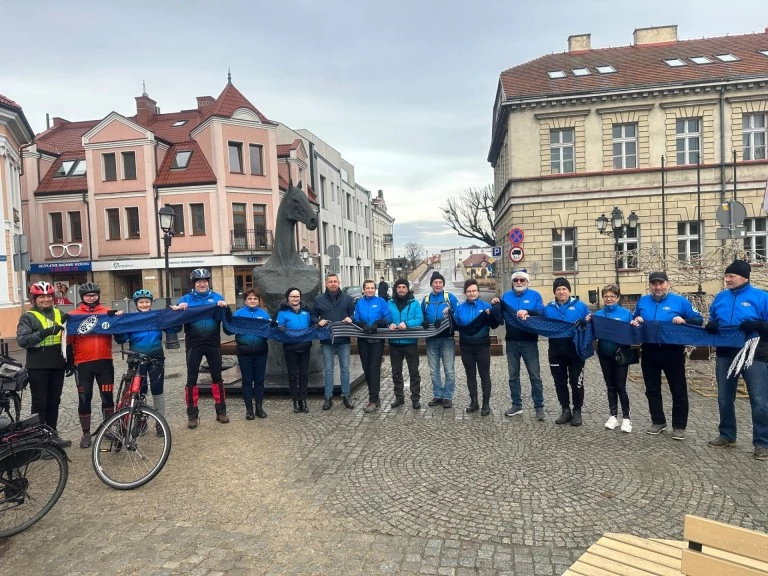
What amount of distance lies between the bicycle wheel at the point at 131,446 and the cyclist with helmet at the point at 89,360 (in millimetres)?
1130

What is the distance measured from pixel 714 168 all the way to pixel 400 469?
88.1ft

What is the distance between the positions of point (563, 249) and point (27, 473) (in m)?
26.0

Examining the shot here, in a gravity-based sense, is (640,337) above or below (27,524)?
above

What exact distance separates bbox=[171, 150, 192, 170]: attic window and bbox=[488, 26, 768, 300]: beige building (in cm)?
1959

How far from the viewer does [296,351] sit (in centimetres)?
757

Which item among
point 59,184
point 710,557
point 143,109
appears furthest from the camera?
point 143,109

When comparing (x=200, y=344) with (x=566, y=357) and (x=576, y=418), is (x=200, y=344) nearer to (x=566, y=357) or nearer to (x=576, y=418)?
(x=566, y=357)

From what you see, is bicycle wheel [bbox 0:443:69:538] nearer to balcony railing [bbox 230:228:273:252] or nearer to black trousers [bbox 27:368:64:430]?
black trousers [bbox 27:368:64:430]

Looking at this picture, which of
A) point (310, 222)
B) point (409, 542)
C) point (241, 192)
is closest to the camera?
point (409, 542)

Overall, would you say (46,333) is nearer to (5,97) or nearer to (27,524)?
(27,524)

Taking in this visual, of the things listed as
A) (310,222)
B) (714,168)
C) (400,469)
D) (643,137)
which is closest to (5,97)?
(310,222)

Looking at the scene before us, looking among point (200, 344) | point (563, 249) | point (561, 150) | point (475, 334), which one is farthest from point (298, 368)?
point (561, 150)

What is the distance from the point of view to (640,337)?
6.16m

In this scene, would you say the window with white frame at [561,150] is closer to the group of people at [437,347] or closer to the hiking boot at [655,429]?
the group of people at [437,347]
